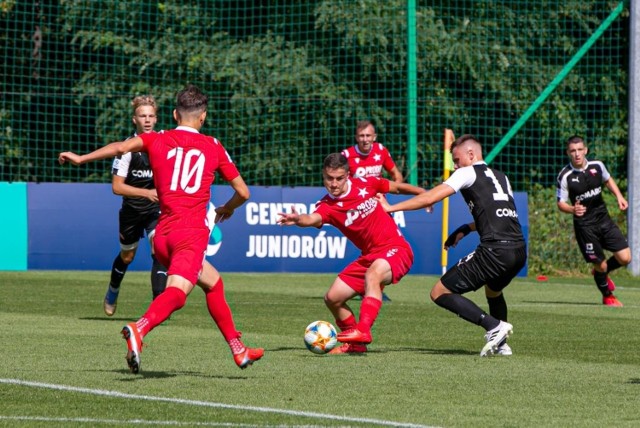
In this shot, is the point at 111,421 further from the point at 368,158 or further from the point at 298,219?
the point at 368,158

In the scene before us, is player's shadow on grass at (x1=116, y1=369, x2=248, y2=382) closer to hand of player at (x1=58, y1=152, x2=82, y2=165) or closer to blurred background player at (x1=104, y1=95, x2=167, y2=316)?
hand of player at (x1=58, y1=152, x2=82, y2=165)

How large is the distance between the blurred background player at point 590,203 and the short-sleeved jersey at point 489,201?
23.0 ft

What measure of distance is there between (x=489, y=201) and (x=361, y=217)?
3.87 feet

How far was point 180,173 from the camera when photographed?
29.8 ft

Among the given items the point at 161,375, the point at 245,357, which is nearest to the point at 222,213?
the point at 245,357

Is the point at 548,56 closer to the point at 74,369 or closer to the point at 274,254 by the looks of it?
the point at 274,254

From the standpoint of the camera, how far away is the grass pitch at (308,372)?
7.41 meters

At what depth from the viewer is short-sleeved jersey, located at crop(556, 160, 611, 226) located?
18234 mm

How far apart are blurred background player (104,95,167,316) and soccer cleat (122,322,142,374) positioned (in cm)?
461

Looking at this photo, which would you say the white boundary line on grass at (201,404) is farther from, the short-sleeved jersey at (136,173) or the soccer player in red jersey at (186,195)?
the short-sleeved jersey at (136,173)

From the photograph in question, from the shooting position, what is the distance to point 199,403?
779 centimetres

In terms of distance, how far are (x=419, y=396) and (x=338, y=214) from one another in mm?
3554

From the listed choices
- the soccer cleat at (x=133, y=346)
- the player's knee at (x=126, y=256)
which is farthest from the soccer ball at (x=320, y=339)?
the player's knee at (x=126, y=256)

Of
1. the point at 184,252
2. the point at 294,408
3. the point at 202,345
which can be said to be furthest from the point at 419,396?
the point at 202,345
